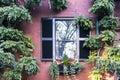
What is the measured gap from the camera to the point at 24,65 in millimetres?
7871

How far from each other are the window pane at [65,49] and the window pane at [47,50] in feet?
0.59

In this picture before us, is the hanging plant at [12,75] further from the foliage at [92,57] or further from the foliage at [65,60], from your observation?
the foliage at [92,57]

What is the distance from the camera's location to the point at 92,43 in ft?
27.0

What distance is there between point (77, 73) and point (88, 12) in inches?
60.6

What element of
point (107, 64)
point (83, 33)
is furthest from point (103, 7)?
point (107, 64)

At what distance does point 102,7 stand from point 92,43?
2.95ft

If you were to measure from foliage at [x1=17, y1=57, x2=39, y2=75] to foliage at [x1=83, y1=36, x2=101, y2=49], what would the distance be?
1.38 meters

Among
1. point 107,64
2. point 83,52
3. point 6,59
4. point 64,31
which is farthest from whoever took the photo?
point 64,31

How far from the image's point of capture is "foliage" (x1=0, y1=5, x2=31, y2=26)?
784cm

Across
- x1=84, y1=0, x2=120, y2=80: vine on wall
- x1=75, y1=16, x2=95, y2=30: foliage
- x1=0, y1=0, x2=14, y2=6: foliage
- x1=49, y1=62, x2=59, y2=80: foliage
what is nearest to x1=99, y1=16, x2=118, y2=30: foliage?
x1=84, y1=0, x2=120, y2=80: vine on wall

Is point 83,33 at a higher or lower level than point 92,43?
higher

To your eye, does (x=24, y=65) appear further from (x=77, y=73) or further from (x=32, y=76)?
(x=77, y=73)

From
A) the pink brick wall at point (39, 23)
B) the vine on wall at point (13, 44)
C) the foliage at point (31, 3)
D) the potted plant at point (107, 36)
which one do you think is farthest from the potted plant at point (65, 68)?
the foliage at point (31, 3)

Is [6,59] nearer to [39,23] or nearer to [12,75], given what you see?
[12,75]
